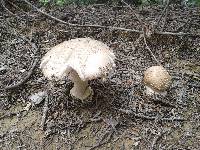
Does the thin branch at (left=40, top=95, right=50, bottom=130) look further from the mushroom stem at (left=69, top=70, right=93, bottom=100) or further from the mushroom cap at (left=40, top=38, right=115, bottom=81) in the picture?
the mushroom cap at (left=40, top=38, right=115, bottom=81)

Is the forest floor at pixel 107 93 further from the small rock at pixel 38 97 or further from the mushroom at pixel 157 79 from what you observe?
the mushroom at pixel 157 79

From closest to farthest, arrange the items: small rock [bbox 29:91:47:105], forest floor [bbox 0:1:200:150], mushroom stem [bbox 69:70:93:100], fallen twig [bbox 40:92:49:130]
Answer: forest floor [bbox 0:1:200:150] → fallen twig [bbox 40:92:49:130] → mushroom stem [bbox 69:70:93:100] → small rock [bbox 29:91:47:105]

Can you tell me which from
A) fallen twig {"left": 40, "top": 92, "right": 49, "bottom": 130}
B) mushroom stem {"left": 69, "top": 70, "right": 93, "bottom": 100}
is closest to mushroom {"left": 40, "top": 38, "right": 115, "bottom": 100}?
mushroom stem {"left": 69, "top": 70, "right": 93, "bottom": 100}

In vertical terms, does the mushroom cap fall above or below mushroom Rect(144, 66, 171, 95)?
above

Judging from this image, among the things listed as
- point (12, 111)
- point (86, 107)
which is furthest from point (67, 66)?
point (12, 111)

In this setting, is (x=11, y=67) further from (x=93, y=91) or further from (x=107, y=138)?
(x=107, y=138)

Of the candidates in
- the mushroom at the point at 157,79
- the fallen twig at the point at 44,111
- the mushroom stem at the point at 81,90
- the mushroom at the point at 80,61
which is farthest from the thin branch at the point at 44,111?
the mushroom at the point at 157,79
